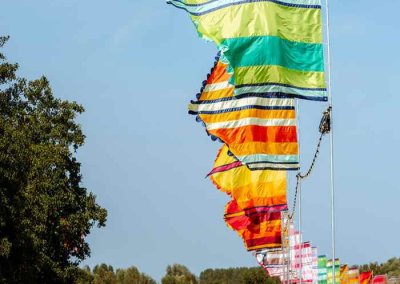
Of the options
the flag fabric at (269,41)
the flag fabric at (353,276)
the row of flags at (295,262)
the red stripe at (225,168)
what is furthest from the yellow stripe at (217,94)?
the flag fabric at (353,276)

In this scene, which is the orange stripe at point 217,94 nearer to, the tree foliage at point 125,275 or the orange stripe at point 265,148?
the orange stripe at point 265,148

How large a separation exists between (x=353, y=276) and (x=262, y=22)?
137ft

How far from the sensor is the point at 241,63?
1536 centimetres

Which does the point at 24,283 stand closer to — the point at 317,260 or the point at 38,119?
the point at 38,119

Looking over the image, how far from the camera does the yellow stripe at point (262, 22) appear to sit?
1517 cm

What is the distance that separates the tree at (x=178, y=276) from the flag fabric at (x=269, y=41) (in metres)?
122

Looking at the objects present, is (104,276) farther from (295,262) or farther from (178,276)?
(295,262)

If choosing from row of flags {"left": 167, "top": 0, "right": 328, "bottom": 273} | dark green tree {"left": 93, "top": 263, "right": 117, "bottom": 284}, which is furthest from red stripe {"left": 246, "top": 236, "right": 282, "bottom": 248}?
dark green tree {"left": 93, "top": 263, "right": 117, "bottom": 284}

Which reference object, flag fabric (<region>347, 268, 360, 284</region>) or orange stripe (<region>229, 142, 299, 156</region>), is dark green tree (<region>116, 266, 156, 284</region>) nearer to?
flag fabric (<region>347, 268, 360, 284</region>)

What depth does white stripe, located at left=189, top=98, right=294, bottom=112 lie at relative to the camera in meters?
17.0

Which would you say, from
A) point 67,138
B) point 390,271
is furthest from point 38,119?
point 390,271

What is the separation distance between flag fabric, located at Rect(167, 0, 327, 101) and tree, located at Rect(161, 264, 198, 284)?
401 feet

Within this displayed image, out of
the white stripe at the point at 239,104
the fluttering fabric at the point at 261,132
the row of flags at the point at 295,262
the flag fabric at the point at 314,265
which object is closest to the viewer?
the white stripe at the point at 239,104

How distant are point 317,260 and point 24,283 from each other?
1585cm
